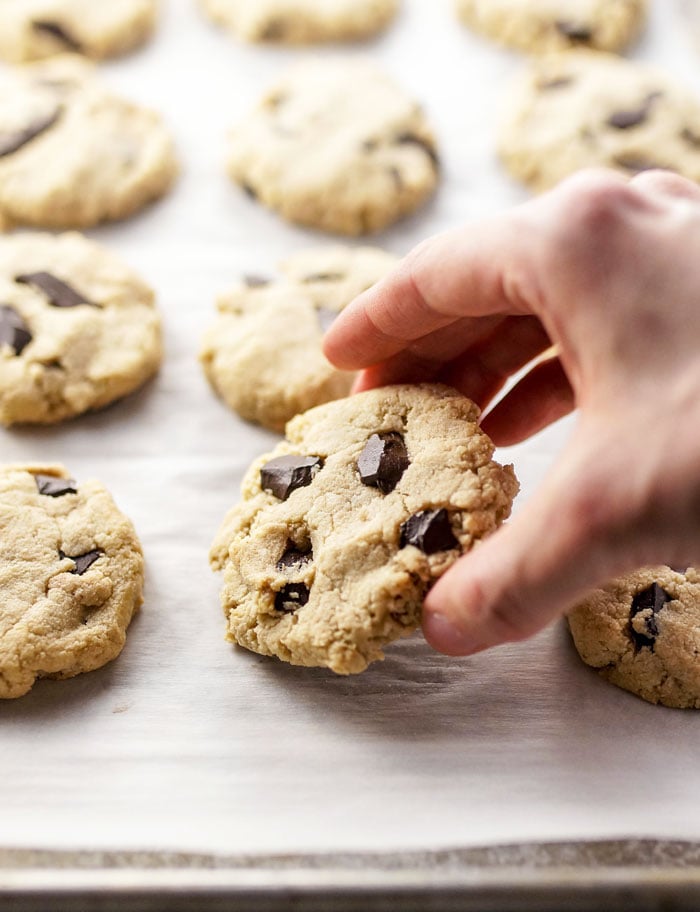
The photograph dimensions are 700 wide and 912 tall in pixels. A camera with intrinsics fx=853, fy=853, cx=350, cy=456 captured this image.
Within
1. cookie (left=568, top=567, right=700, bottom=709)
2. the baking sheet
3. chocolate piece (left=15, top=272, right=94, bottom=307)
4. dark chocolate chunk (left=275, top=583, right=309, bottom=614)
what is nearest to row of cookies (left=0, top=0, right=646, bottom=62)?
chocolate piece (left=15, top=272, right=94, bottom=307)

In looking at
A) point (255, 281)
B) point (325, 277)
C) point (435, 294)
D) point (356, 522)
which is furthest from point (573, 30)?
point (356, 522)

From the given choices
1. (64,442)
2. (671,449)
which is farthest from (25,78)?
(671,449)

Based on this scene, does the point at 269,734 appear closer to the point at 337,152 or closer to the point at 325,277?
the point at 325,277

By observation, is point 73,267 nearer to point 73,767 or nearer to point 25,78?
point 25,78

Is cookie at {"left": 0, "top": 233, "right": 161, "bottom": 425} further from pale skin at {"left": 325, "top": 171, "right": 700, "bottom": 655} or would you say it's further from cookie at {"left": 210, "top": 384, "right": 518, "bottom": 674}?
pale skin at {"left": 325, "top": 171, "right": 700, "bottom": 655}

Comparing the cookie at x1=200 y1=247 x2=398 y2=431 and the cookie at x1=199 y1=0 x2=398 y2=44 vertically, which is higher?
the cookie at x1=199 y1=0 x2=398 y2=44

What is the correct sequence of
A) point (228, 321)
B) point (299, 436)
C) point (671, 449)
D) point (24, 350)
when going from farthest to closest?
point (228, 321), point (24, 350), point (299, 436), point (671, 449)

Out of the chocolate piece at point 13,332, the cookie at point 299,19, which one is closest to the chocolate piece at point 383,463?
the chocolate piece at point 13,332
